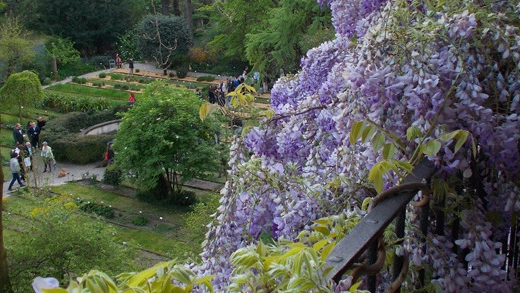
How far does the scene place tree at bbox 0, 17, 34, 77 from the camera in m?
26.2

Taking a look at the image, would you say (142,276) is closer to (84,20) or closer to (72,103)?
(72,103)

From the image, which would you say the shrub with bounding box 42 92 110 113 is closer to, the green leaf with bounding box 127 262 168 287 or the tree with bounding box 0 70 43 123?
the tree with bounding box 0 70 43 123

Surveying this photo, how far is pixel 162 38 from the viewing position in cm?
3088

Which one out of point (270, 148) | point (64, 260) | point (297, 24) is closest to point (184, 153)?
point (297, 24)

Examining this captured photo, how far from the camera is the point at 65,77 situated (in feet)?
99.0

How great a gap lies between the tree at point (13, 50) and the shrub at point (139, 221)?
1531 cm

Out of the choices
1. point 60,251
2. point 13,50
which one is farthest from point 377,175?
point 13,50

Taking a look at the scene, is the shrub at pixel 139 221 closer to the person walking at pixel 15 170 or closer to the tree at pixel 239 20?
the person walking at pixel 15 170

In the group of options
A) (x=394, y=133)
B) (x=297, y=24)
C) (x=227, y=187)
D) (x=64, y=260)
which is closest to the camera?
(x=394, y=133)

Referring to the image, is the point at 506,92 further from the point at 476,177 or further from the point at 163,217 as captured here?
the point at 163,217

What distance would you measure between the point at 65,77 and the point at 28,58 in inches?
126

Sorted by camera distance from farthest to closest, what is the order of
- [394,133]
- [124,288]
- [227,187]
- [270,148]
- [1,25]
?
1. [1,25]
2. [270,148]
3. [227,187]
4. [394,133]
5. [124,288]

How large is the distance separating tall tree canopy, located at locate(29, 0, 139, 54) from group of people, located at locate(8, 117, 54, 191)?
13871mm

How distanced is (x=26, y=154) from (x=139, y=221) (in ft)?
15.5
